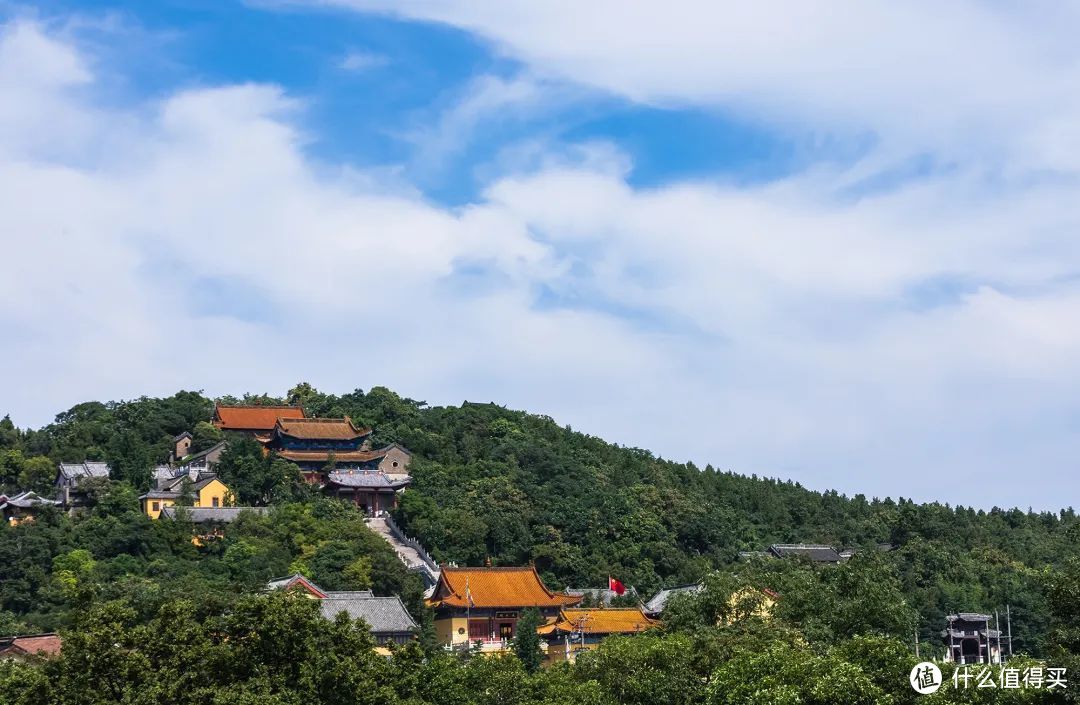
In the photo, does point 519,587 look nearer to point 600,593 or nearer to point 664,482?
point 600,593

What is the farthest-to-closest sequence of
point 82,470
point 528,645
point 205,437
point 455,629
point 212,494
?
point 205,437
point 82,470
point 212,494
point 455,629
point 528,645

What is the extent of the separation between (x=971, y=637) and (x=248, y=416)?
3688 cm

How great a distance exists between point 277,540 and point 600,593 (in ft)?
43.2

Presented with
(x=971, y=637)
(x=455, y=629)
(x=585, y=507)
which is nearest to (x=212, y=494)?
(x=455, y=629)

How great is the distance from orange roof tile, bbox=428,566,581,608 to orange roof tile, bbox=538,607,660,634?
51.9 inches

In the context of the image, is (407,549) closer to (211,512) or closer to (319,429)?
(211,512)

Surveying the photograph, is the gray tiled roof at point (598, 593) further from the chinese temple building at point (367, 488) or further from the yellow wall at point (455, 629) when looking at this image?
the chinese temple building at point (367, 488)

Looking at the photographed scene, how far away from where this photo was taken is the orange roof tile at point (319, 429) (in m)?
66.3

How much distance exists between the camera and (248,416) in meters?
69.6

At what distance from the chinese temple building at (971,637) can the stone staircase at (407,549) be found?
20.9 meters

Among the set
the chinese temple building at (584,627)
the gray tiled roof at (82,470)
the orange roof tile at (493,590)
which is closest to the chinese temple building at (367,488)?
the gray tiled roof at (82,470)

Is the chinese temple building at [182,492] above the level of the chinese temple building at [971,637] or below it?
above

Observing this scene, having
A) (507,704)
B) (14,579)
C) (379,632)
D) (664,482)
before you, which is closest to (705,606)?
(507,704)

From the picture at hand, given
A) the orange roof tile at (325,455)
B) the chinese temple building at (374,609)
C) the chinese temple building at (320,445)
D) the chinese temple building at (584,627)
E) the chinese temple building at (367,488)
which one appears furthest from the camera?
the chinese temple building at (320,445)
